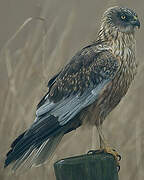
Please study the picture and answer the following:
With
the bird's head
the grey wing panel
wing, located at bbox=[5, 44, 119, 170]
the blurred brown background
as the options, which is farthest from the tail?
the bird's head

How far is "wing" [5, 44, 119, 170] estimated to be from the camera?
179 inches

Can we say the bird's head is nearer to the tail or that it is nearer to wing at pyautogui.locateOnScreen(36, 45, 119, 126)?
wing at pyautogui.locateOnScreen(36, 45, 119, 126)

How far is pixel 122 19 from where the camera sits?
5.17 m

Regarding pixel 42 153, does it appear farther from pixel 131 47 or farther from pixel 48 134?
pixel 131 47

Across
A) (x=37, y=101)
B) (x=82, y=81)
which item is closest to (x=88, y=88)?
(x=82, y=81)

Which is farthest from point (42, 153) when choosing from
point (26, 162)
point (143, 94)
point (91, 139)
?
point (143, 94)

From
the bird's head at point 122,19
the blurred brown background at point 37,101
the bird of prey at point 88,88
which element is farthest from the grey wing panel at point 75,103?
the bird's head at point 122,19

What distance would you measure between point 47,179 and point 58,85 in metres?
0.76

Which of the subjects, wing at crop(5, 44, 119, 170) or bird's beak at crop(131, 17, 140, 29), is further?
bird's beak at crop(131, 17, 140, 29)

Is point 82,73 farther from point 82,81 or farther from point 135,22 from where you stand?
point 135,22

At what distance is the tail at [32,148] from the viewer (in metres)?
4.27

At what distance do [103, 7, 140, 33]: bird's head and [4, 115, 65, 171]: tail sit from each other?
0.97 m

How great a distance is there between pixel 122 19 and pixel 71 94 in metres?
0.75

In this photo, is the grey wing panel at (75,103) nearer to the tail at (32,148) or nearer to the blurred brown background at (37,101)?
the tail at (32,148)
